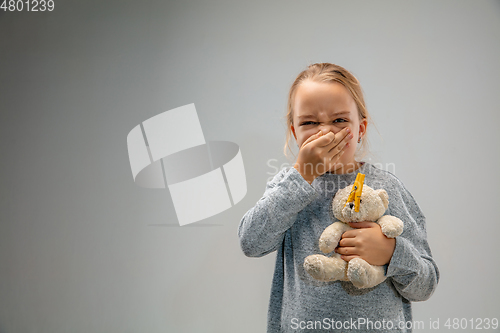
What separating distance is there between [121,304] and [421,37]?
145 cm

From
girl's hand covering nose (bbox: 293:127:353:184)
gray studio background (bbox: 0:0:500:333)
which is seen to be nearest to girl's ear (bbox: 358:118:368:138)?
girl's hand covering nose (bbox: 293:127:353:184)

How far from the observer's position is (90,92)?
1.38 meters

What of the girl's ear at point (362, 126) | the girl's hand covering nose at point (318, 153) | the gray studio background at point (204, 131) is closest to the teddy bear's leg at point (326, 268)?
the girl's hand covering nose at point (318, 153)

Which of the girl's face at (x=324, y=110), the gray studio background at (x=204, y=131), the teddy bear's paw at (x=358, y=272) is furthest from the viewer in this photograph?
the gray studio background at (x=204, y=131)

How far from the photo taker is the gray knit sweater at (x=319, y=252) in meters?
0.54

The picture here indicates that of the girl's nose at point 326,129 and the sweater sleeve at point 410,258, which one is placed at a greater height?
the girl's nose at point 326,129

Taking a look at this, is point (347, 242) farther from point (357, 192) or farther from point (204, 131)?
point (204, 131)

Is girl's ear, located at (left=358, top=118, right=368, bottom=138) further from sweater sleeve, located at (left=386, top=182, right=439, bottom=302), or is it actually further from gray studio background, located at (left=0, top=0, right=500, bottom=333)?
gray studio background, located at (left=0, top=0, right=500, bottom=333)

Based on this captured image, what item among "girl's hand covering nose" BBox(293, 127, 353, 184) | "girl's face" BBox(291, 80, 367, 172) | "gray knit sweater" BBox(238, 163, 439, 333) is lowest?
"gray knit sweater" BBox(238, 163, 439, 333)

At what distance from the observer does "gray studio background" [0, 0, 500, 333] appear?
1223 millimetres

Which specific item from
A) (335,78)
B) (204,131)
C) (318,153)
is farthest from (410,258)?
(204,131)

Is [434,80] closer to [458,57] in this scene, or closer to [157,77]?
[458,57]

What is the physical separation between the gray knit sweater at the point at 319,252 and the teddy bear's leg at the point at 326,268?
74 mm

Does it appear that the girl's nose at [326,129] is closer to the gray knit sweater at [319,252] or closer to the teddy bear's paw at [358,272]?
the gray knit sweater at [319,252]
